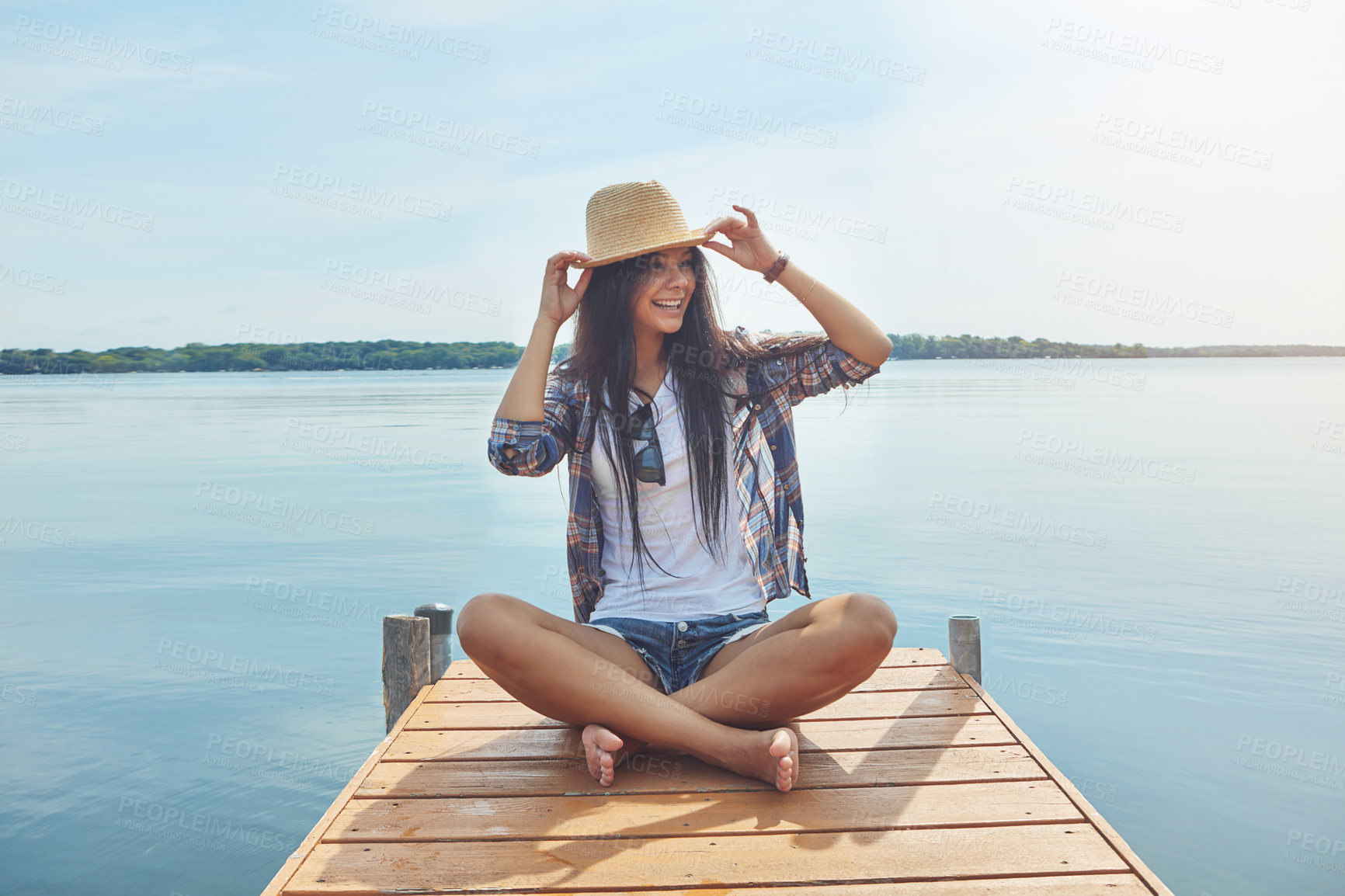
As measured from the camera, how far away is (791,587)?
402cm

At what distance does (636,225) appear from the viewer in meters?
3.84

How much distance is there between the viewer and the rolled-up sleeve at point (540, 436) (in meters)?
3.67

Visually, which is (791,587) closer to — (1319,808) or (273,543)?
(1319,808)

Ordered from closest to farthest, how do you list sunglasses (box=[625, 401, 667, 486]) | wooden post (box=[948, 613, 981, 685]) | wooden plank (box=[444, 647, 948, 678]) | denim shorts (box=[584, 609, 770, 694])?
denim shorts (box=[584, 609, 770, 694])
sunglasses (box=[625, 401, 667, 486])
wooden post (box=[948, 613, 981, 685])
wooden plank (box=[444, 647, 948, 678])

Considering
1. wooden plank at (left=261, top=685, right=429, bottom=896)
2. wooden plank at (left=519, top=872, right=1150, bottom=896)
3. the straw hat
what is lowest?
wooden plank at (left=261, top=685, right=429, bottom=896)

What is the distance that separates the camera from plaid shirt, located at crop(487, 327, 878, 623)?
387 cm

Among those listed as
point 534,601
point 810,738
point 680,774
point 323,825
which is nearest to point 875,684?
point 810,738

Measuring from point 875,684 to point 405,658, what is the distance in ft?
7.31

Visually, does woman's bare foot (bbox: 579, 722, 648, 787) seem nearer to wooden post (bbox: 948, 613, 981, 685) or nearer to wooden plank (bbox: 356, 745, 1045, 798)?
wooden plank (bbox: 356, 745, 1045, 798)

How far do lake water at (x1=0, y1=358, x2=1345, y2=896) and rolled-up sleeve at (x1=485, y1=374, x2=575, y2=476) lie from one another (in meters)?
3.46

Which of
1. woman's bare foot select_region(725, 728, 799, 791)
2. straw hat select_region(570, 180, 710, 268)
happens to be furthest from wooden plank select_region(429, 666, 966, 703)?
straw hat select_region(570, 180, 710, 268)

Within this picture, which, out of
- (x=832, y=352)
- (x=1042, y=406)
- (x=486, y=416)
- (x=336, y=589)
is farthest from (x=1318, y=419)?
(x=832, y=352)

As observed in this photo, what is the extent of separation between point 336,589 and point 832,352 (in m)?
Answer: 9.30

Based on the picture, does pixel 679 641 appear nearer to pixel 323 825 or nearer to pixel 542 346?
pixel 542 346
